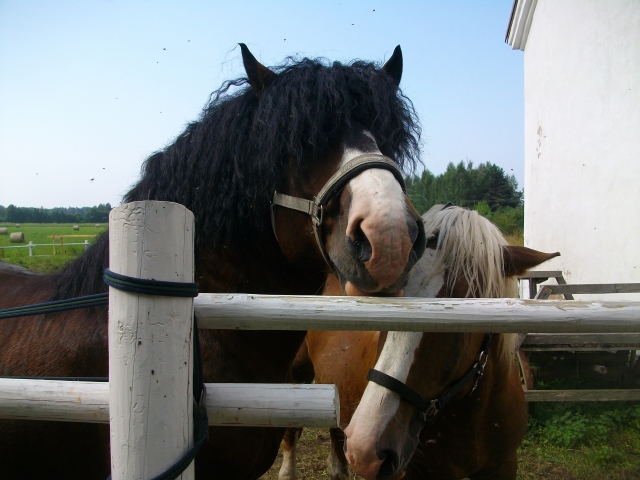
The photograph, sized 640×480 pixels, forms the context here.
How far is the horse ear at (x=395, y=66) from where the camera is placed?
1.94 metres

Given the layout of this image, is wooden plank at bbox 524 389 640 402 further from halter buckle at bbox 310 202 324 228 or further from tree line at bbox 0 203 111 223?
tree line at bbox 0 203 111 223

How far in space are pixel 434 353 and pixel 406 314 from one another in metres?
0.89

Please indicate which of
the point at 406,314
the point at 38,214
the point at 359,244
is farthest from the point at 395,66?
the point at 38,214

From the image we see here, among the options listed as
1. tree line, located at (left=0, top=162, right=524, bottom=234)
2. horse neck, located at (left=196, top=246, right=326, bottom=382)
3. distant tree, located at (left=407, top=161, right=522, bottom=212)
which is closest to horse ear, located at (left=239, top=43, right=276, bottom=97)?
horse neck, located at (left=196, top=246, right=326, bottom=382)

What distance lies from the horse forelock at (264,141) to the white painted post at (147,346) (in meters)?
0.81

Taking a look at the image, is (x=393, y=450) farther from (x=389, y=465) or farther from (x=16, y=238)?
(x=16, y=238)

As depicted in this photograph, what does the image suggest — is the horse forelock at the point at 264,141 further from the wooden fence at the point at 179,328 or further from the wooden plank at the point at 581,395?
the wooden plank at the point at 581,395

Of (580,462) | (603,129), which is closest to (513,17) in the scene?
(603,129)

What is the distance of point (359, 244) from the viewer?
1.32 meters

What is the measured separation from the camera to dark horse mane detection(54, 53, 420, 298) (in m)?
1.59

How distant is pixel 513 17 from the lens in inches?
313

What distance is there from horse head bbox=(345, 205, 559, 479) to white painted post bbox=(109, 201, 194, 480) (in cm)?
96

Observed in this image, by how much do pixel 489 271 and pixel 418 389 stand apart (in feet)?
2.11

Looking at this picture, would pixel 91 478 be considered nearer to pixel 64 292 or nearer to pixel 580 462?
pixel 64 292
